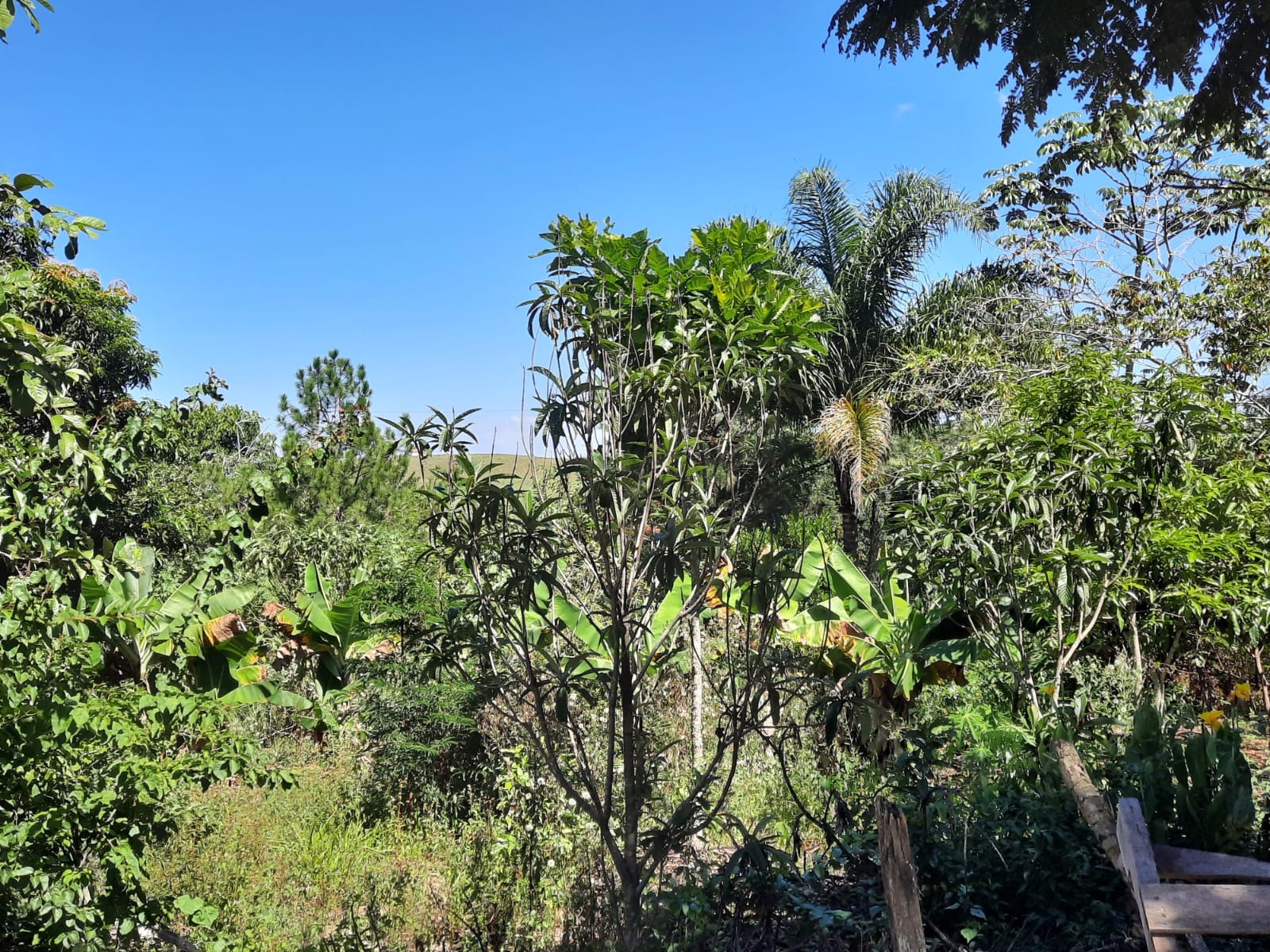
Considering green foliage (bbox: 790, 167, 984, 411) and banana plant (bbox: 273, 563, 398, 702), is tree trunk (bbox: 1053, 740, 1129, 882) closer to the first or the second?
banana plant (bbox: 273, 563, 398, 702)

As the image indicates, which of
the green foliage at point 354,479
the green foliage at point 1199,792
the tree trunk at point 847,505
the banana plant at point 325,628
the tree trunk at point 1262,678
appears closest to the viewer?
the green foliage at point 1199,792

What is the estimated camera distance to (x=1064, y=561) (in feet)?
16.8

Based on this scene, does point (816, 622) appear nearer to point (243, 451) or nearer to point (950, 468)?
point (950, 468)

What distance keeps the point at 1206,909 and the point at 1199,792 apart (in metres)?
1.96

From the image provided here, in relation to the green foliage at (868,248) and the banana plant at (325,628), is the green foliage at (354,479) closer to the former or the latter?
the banana plant at (325,628)

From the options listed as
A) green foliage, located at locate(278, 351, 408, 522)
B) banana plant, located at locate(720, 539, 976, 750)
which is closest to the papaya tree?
banana plant, located at locate(720, 539, 976, 750)

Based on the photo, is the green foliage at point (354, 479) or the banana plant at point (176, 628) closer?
the banana plant at point (176, 628)

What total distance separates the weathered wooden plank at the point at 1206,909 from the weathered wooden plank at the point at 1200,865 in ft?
1.98

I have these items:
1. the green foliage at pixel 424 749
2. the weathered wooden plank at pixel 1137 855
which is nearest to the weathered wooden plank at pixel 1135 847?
the weathered wooden plank at pixel 1137 855

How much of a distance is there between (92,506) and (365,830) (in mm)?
3595

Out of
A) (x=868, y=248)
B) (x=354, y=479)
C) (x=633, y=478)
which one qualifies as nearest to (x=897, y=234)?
(x=868, y=248)

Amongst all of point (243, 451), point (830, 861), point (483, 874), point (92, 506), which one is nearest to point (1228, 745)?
point (830, 861)

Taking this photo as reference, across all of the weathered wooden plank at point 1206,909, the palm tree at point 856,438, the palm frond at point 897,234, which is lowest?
the weathered wooden plank at point 1206,909

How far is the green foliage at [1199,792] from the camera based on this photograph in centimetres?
382
